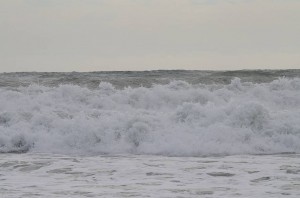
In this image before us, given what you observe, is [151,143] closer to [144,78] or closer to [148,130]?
[148,130]

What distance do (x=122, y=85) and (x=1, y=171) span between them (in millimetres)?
11097

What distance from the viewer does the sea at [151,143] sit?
252 inches

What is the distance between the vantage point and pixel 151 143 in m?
9.95

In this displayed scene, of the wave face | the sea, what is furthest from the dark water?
the wave face

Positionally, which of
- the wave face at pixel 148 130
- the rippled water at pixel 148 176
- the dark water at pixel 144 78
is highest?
the dark water at pixel 144 78

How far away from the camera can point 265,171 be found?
722cm

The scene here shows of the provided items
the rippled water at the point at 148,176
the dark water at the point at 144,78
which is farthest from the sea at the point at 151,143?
the dark water at the point at 144,78

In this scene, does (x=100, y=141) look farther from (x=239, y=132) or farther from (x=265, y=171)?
(x=265, y=171)

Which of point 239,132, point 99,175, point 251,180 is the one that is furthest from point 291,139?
point 99,175

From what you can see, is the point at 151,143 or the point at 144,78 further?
the point at 144,78

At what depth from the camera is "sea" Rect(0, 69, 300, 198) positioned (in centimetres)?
641

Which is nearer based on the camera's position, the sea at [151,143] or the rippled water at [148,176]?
the rippled water at [148,176]

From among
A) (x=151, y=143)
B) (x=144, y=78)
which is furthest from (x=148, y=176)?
(x=144, y=78)

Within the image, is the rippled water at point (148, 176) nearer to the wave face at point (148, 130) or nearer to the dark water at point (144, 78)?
the wave face at point (148, 130)
